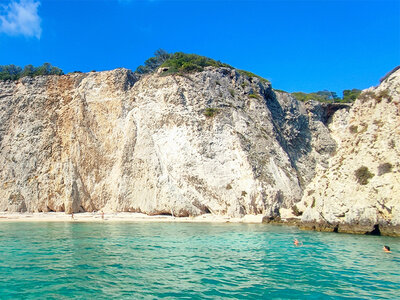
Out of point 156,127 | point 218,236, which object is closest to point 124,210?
point 156,127

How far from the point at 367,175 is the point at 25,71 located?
5177 cm

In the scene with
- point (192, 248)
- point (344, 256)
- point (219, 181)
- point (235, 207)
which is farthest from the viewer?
point (219, 181)

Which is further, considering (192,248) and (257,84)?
(257,84)

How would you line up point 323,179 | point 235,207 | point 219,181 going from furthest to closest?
point 219,181
point 235,207
point 323,179

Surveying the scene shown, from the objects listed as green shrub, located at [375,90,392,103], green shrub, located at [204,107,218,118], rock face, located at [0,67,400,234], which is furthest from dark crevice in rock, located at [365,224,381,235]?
green shrub, located at [204,107,218,118]

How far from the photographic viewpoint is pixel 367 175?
22750 mm

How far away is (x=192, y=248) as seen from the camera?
1772 centimetres

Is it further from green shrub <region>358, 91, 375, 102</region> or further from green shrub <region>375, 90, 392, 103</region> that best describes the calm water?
green shrub <region>358, 91, 375, 102</region>

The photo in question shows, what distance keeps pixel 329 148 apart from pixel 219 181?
24.3 metres

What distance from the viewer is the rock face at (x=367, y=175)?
68.2 feet

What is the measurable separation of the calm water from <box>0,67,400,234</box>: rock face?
11.4 metres

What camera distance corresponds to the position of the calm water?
9.93m

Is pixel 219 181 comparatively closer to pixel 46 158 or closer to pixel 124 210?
pixel 124 210

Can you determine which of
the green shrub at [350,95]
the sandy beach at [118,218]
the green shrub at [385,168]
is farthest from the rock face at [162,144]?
the green shrub at [350,95]
